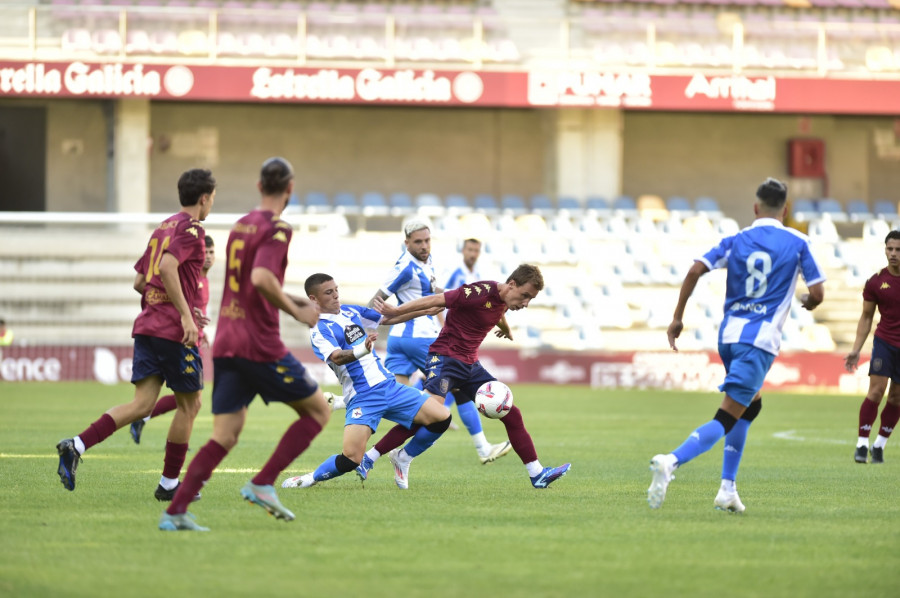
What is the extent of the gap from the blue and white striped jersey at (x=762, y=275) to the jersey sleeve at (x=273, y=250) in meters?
2.77

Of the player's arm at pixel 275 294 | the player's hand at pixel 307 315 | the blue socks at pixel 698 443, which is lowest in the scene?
the blue socks at pixel 698 443

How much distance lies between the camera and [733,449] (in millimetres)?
8445

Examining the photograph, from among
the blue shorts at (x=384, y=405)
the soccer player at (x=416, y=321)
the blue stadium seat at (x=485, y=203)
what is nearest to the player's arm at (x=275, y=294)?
the blue shorts at (x=384, y=405)

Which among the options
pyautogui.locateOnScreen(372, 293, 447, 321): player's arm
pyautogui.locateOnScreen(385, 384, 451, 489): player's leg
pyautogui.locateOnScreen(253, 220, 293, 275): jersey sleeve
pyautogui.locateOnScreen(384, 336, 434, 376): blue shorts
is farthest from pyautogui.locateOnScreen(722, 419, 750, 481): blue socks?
pyautogui.locateOnScreen(384, 336, 434, 376): blue shorts

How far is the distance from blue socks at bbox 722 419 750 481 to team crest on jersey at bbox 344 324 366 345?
8.85 ft

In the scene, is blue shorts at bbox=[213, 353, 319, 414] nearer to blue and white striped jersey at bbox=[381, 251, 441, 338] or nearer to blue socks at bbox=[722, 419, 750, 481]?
blue socks at bbox=[722, 419, 750, 481]

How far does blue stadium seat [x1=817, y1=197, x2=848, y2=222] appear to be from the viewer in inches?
1243

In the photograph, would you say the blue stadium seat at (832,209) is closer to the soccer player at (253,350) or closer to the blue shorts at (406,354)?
the blue shorts at (406,354)

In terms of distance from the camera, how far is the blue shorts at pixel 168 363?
27.9 feet

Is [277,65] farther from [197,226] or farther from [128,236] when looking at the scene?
[197,226]

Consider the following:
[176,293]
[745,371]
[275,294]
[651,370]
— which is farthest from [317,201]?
[275,294]

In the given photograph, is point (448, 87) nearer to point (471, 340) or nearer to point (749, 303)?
point (471, 340)

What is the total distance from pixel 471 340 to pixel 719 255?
7.81 feet

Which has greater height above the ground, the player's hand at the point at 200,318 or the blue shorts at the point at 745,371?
the player's hand at the point at 200,318
